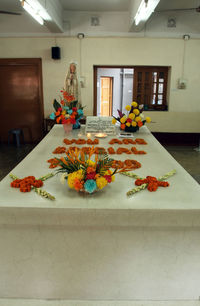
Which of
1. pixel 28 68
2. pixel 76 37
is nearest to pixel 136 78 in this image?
pixel 76 37

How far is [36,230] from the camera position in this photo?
5.30 ft

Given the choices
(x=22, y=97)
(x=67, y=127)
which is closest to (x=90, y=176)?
(x=67, y=127)

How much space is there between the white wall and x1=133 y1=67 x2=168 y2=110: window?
0.23 meters

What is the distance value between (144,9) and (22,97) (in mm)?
3880

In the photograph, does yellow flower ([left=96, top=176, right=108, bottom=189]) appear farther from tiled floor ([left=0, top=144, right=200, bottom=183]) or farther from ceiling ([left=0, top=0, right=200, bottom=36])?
ceiling ([left=0, top=0, right=200, bottom=36])

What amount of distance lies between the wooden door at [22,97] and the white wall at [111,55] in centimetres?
20

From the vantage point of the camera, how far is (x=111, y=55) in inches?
256

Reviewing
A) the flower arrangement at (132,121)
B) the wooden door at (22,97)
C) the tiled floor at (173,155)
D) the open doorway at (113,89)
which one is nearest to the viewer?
the flower arrangement at (132,121)

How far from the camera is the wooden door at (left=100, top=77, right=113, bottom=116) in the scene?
10953mm

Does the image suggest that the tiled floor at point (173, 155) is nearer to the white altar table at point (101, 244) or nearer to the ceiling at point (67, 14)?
the ceiling at point (67, 14)

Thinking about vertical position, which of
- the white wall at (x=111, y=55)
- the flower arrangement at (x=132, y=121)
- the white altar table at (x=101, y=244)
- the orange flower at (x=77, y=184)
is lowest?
the white altar table at (x=101, y=244)

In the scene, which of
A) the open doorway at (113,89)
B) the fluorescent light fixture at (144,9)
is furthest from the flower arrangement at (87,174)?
the open doorway at (113,89)

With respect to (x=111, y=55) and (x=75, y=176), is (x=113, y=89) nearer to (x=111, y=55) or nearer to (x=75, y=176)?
(x=111, y=55)

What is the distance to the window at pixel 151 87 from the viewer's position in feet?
22.2
